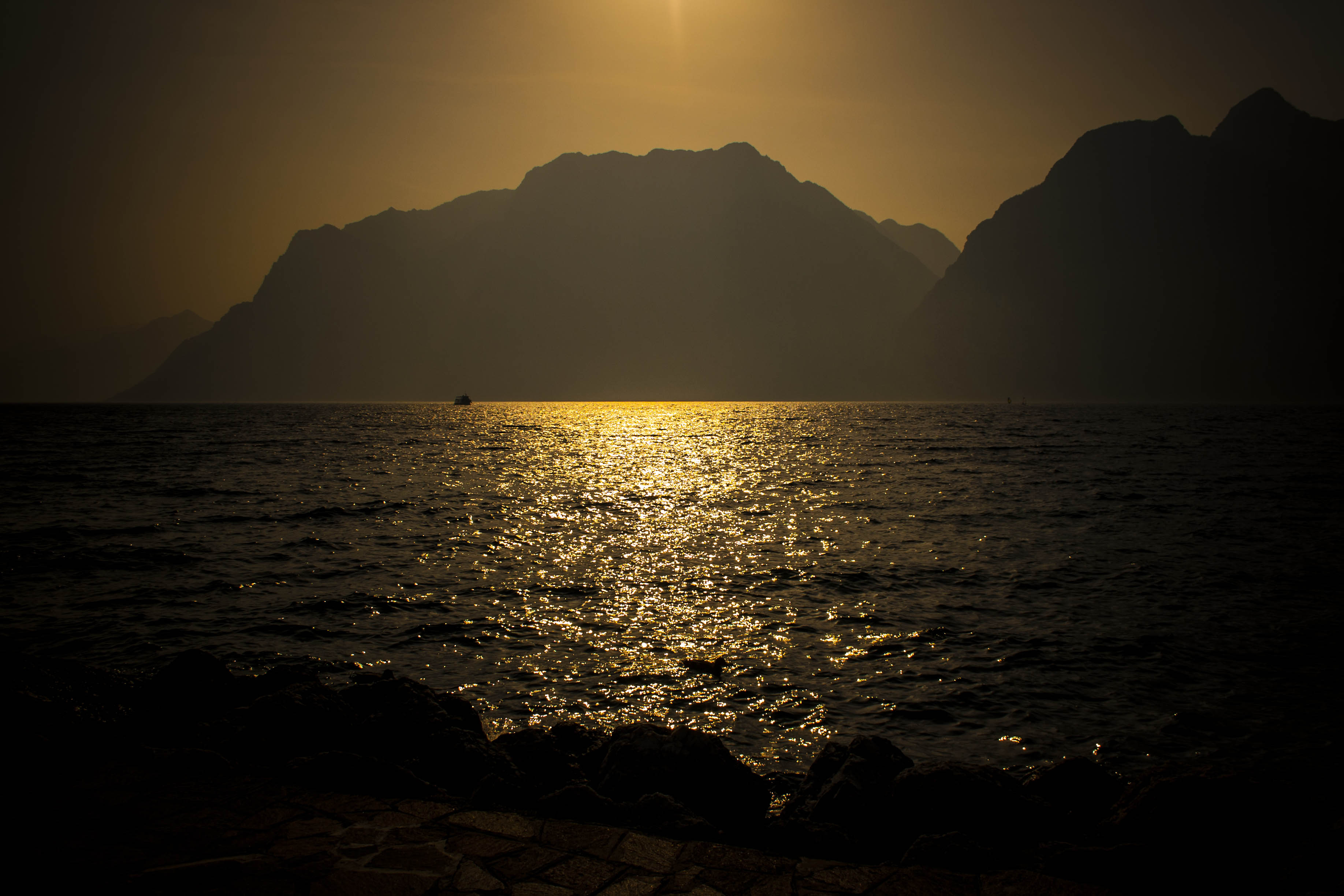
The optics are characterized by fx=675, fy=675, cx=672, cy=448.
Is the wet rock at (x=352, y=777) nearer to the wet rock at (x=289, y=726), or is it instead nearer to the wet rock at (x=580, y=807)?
the wet rock at (x=289, y=726)

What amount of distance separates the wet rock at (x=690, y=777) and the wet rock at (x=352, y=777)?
6.07 ft

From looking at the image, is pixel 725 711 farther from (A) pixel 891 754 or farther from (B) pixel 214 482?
(B) pixel 214 482

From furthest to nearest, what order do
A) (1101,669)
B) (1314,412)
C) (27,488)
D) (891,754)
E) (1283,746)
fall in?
(1314,412)
(27,488)
(1101,669)
(1283,746)
(891,754)

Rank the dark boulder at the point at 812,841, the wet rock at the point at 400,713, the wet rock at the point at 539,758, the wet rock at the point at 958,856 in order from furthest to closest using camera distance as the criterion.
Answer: the wet rock at the point at 400,713
the wet rock at the point at 539,758
the dark boulder at the point at 812,841
the wet rock at the point at 958,856

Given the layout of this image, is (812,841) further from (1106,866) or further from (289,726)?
(289,726)

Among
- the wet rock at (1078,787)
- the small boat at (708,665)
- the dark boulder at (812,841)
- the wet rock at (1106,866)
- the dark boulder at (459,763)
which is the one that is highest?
the wet rock at (1106,866)

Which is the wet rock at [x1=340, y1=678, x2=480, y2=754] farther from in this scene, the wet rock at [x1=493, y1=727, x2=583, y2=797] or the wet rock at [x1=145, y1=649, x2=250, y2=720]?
the wet rock at [x1=145, y1=649, x2=250, y2=720]

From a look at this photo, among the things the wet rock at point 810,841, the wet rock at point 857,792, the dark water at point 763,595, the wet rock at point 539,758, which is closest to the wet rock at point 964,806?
the wet rock at point 857,792

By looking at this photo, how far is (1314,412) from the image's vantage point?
5463 inches

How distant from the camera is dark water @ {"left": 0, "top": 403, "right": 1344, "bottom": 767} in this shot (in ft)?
33.2

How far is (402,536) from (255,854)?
744 inches

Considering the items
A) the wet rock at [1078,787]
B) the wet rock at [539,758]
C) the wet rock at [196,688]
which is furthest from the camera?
the wet rock at [196,688]

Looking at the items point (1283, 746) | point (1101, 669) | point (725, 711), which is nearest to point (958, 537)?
point (1101, 669)

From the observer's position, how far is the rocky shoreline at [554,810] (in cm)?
466
